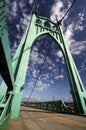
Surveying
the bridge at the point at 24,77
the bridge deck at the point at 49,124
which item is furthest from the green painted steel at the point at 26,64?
the bridge deck at the point at 49,124

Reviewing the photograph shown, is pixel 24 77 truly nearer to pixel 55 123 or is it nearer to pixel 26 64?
pixel 26 64

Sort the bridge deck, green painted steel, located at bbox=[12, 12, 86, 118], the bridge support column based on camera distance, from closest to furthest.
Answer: the bridge deck < green painted steel, located at bbox=[12, 12, 86, 118] < the bridge support column

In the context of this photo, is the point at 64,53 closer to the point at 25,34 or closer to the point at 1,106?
the point at 25,34

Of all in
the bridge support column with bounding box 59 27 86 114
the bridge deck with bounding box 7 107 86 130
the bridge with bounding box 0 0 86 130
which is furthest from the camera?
the bridge support column with bounding box 59 27 86 114

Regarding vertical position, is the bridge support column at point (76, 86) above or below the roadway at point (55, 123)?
above

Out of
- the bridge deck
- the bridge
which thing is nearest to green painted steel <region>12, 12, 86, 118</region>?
the bridge

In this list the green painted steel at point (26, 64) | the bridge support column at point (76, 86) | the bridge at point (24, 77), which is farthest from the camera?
the bridge support column at point (76, 86)

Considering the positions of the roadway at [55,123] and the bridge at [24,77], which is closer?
the roadway at [55,123]

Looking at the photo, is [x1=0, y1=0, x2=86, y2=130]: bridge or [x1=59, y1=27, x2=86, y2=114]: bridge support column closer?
[x1=0, y1=0, x2=86, y2=130]: bridge

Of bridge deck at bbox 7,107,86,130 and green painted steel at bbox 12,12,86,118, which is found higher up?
green painted steel at bbox 12,12,86,118

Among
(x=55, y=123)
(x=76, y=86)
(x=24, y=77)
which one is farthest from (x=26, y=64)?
(x=55, y=123)

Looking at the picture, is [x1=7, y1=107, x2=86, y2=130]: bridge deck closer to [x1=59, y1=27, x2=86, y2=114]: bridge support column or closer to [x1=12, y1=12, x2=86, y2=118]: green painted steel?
[x1=12, y1=12, x2=86, y2=118]: green painted steel

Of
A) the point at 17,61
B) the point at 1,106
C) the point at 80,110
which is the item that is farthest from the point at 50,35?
the point at 1,106

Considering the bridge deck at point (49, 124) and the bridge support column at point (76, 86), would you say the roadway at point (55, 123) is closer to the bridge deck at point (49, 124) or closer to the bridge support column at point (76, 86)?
the bridge deck at point (49, 124)
